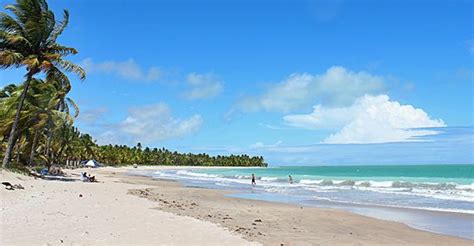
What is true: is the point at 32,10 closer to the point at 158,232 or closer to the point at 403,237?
the point at 158,232

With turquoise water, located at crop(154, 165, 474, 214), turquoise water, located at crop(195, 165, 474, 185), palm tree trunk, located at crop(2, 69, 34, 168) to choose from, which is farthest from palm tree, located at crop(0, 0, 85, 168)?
turquoise water, located at crop(195, 165, 474, 185)

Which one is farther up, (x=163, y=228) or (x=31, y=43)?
(x=31, y=43)

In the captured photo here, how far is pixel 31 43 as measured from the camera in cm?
2444

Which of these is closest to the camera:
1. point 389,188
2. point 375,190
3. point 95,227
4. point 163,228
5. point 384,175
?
point 95,227

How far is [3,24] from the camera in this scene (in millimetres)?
23719

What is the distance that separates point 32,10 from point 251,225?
20.0 m

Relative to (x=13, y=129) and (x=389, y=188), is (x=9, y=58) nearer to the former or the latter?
(x=13, y=129)

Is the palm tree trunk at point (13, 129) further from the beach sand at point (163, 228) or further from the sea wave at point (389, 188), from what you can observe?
the sea wave at point (389, 188)

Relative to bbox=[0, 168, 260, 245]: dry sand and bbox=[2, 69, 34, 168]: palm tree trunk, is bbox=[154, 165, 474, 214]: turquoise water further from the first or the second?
bbox=[2, 69, 34, 168]: palm tree trunk

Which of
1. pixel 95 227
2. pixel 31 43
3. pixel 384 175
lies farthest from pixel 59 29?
pixel 384 175

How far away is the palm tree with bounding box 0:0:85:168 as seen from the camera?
23.2 meters

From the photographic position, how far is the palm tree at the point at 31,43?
23234 millimetres

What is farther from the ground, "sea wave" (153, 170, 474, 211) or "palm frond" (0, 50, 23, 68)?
"palm frond" (0, 50, 23, 68)

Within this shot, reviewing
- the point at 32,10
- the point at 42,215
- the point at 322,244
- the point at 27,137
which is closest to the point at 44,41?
Answer: the point at 32,10
